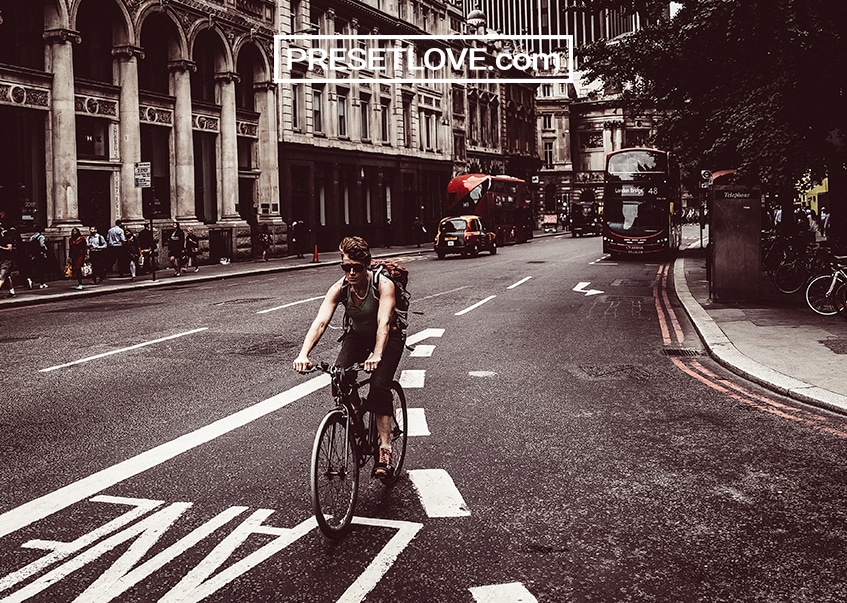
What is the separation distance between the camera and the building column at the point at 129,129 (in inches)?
1264

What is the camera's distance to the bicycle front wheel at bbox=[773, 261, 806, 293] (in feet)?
62.7

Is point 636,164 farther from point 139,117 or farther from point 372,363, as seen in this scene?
point 372,363

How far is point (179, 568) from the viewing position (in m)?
4.86

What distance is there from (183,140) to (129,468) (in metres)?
30.2

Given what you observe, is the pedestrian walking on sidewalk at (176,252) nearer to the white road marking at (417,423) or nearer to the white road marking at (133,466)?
the white road marking at (133,466)

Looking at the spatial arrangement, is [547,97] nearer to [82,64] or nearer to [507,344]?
[82,64]

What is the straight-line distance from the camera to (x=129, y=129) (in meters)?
32.3

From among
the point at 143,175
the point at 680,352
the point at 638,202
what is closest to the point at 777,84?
the point at 680,352

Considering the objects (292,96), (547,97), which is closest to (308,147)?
(292,96)

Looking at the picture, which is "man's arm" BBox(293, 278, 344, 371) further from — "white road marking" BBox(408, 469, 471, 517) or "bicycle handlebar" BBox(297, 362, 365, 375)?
"white road marking" BBox(408, 469, 471, 517)

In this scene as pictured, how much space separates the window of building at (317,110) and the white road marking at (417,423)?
38.4 meters

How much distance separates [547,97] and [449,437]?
117568 mm

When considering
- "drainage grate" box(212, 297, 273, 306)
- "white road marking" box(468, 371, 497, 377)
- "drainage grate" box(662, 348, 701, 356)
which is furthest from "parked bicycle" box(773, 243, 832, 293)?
"drainage grate" box(212, 297, 273, 306)

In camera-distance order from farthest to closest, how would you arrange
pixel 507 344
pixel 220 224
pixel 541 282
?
pixel 220 224 < pixel 541 282 < pixel 507 344
